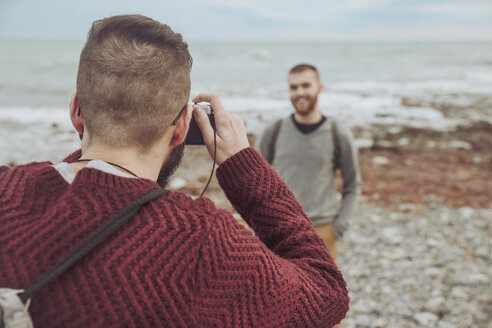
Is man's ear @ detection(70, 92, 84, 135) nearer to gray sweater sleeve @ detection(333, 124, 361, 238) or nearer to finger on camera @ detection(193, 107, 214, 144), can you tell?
finger on camera @ detection(193, 107, 214, 144)

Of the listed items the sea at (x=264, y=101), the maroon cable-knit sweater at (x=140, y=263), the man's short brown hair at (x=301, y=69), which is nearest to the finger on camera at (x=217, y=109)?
the maroon cable-knit sweater at (x=140, y=263)

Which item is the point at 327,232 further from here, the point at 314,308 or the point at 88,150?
the point at 88,150

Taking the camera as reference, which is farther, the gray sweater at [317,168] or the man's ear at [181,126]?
the gray sweater at [317,168]

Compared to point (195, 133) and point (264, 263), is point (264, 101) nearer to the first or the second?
point (195, 133)

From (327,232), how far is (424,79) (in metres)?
34.7

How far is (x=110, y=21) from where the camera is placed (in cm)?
138

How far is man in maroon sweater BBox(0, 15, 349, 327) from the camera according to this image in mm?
1090

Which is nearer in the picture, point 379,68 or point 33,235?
point 33,235

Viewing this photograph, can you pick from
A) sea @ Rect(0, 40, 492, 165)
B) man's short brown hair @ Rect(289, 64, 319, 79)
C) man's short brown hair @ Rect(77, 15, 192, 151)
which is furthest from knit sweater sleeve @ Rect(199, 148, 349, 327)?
sea @ Rect(0, 40, 492, 165)

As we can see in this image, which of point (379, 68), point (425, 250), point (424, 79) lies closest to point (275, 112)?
point (425, 250)

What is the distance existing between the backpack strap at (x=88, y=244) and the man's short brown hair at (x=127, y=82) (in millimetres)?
302

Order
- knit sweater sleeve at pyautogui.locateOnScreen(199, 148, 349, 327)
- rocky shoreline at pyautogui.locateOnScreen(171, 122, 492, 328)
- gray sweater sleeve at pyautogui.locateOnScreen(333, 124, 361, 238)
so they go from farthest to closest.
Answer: rocky shoreline at pyautogui.locateOnScreen(171, 122, 492, 328)
gray sweater sleeve at pyautogui.locateOnScreen(333, 124, 361, 238)
knit sweater sleeve at pyautogui.locateOnScreen(199, 148, 349, 327)

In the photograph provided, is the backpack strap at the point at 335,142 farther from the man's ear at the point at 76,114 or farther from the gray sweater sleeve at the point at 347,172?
the man's ear at the point at 76,114

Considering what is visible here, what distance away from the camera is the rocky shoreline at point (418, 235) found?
5133 mm
